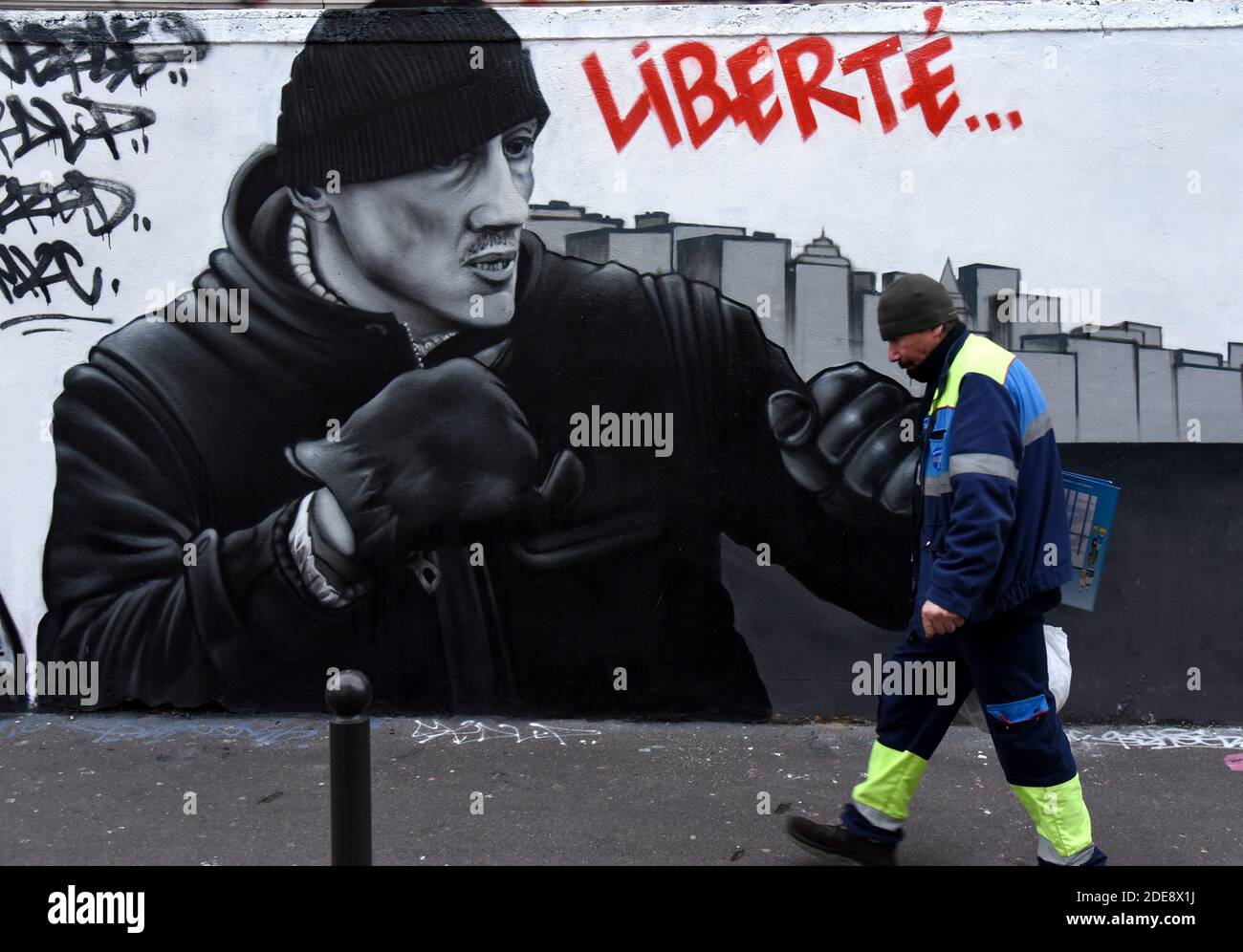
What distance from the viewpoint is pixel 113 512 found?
18.5 ft

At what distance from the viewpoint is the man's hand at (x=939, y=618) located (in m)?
3.32

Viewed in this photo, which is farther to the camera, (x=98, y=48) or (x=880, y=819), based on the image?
(x=98, y=48)

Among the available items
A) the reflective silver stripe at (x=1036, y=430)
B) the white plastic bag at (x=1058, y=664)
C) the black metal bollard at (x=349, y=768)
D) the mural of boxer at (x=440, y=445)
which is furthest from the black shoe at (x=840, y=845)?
the mural of boxer at (x=440, y=445)

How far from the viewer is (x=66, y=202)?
219 inches

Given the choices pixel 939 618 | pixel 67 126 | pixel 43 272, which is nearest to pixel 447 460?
pixel 43 272

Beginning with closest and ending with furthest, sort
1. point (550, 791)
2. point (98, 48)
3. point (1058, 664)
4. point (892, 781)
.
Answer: point (892, 781)
point (1058, 664)
point (550, 791)
point (98, 48)

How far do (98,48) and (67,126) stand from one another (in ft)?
1.40

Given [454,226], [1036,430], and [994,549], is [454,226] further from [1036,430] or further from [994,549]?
[994,549]

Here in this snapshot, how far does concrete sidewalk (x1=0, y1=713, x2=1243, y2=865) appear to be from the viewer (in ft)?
13.4

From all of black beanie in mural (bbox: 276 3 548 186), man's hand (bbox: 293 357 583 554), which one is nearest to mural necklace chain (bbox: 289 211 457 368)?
man's hand (bbox: 293 357 583 554)

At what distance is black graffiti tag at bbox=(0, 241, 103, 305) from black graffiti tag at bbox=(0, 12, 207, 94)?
0.86 m

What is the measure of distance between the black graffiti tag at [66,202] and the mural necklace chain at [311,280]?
0.88 meters

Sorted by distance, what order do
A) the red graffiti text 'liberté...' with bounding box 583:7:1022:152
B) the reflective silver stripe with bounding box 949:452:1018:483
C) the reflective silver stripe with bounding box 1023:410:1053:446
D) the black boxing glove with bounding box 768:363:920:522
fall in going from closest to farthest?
1. the reflective silver stripe with bounding box 949:452:1018:483
2. the reflective silver stripe with bounding box 1023:410:1053:446
3. the red graffiti text 'liberté...' with bounding box 583:7:1022:152
4. the black boxing glove with bounding box 768:363:920:522

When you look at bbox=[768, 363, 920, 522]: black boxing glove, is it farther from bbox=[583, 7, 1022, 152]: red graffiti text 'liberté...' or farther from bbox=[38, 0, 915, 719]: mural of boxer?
bbox=[583, 7, 1022, 152]: red graffiti text 'liberté...'
